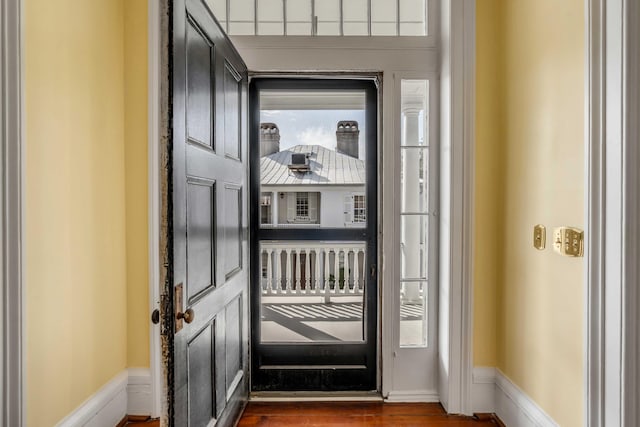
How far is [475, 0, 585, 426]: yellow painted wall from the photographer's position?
62.4 inches

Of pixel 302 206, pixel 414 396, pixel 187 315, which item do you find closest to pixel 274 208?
pixel 302 206

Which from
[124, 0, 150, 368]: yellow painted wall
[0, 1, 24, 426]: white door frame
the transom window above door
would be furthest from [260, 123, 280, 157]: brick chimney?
[0, 1, 24, 426]: white door frame

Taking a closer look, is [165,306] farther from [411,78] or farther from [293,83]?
[411,78]

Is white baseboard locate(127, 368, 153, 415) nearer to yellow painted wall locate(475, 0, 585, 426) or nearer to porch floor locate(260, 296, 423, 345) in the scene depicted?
porch floor locate(260, 296, 423, 345)

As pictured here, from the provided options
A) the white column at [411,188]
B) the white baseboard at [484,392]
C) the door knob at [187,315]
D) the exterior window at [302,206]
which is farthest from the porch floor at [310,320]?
the door knob at [187,315]

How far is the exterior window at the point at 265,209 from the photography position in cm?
253

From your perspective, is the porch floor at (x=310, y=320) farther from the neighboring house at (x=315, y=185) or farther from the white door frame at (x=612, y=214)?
the white door frame at (x=612, y=214)

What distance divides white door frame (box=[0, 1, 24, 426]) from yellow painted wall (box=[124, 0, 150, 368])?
2.55 feet

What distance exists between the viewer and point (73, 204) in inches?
70.5

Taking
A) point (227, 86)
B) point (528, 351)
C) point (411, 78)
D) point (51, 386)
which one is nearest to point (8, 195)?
point (51, 386)

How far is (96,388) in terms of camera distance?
1966 mm

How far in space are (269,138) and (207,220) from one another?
3.27 feet

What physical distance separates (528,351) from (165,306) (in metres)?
1.73

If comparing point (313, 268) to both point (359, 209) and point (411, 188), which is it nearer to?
point (359, 209)
